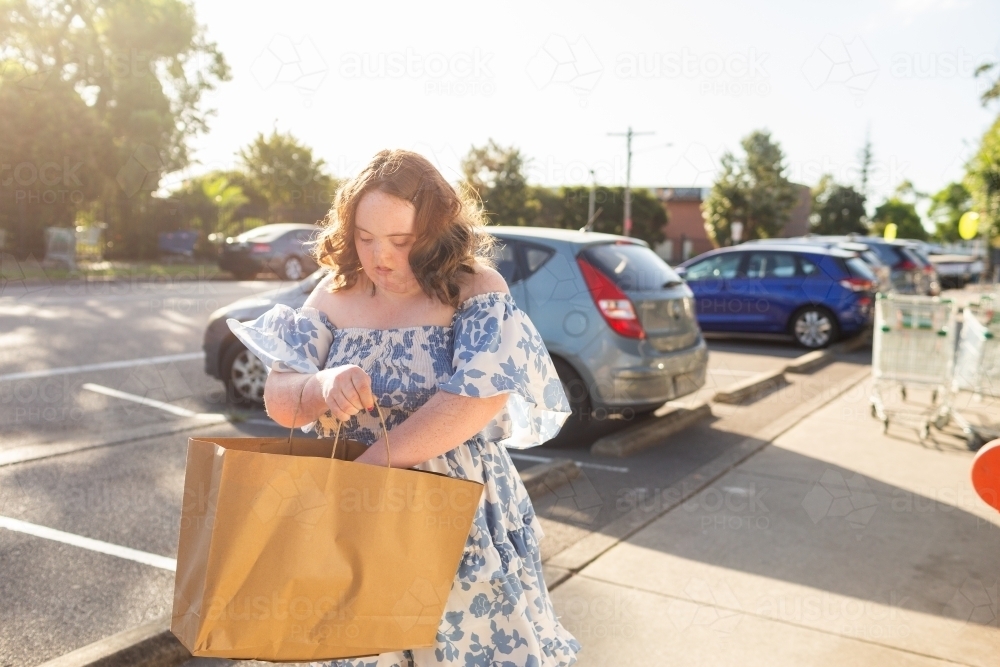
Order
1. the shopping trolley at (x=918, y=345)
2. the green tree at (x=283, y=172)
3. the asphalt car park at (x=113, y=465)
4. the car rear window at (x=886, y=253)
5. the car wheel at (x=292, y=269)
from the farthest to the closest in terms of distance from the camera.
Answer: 1. the green tree at (x=283, y=172)
2. the car wheel at (x=292, y=269)
3. the car rear window at (x=886, y=253)
4. the shopping trolley at (x=918, y=345)
5. the asphalt car park at (x=113, y=465)

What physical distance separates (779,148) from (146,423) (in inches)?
2010

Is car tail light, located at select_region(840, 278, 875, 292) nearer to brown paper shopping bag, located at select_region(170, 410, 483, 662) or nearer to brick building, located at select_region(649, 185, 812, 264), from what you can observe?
brown paper shopping bag, located at select_region(170, 410, 483, 662)

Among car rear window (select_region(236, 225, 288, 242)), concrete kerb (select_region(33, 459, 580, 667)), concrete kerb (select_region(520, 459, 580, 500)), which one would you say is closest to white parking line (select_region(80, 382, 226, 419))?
concrete kerb (select_region(520, 459, 580, 500))

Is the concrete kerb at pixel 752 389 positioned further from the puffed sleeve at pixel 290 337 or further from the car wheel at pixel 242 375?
the puffed sleeve at pixel 290 337

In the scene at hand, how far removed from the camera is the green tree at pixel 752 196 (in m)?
48.1

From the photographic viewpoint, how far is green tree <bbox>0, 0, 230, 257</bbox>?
87.2 ft

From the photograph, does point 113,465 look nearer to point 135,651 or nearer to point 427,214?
point 135,651

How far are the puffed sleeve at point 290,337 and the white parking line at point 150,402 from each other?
524 cm

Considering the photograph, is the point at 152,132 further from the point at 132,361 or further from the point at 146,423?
the point at 146,423

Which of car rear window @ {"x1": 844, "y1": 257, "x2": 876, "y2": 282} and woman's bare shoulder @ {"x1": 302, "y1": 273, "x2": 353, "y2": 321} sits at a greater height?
woman's bare shoulder @ {"x1": 302, "y1": 273, "x2": 353, "y2": 321}

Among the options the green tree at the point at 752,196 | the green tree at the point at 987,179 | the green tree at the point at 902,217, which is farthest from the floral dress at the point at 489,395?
the green tree at the point at 902,217

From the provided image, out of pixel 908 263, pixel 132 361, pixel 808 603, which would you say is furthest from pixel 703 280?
pixel 808 603

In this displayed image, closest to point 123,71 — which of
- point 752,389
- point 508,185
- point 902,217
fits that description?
point 508,185

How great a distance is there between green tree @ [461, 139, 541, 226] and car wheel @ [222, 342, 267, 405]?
9.15 meters
